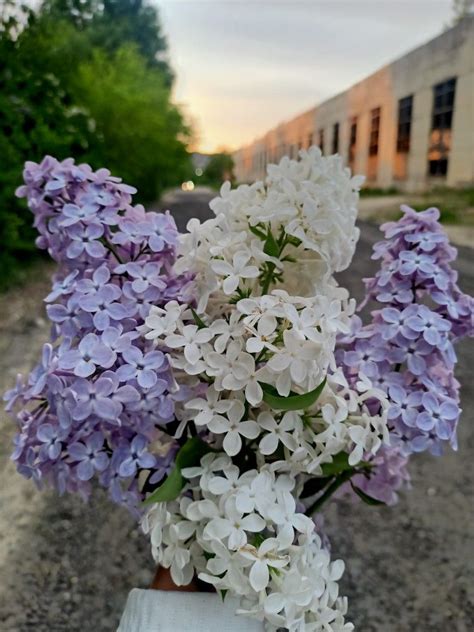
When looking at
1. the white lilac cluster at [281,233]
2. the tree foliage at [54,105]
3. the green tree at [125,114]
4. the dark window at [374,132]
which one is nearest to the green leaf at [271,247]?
the white lilac cluster at [281,233]

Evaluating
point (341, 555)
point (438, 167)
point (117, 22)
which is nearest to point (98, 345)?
point (341, 555)

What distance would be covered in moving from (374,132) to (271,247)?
2.05 meters

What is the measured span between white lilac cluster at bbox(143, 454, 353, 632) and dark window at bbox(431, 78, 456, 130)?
2973mm

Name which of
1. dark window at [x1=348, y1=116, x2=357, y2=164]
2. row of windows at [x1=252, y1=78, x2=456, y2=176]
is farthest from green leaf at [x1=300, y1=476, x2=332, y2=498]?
row of windows at [x1=252, y1=78, x2=456, y2=176]

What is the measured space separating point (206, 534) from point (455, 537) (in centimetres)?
103

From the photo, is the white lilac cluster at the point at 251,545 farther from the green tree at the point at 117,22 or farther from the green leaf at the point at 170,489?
the green tree at the point at 117,22

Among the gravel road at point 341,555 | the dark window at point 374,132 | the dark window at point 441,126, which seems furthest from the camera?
the dark window at point 441,126

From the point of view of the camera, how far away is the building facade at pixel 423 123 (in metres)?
2.34

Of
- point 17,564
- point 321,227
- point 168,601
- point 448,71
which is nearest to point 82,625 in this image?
point 17,564

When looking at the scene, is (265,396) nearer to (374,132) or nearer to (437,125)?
(374,132)

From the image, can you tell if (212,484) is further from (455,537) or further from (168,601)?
(455,537)

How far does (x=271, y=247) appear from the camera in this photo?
51 centimetres

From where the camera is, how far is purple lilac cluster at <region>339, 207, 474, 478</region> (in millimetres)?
528

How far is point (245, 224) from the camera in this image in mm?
525
